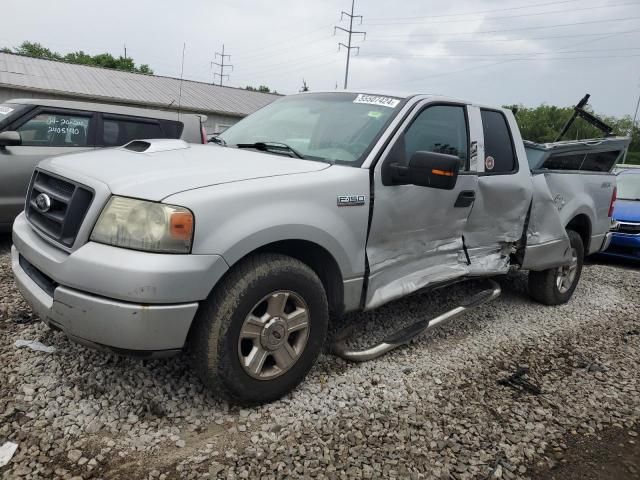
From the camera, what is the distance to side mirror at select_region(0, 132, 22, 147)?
5.05m

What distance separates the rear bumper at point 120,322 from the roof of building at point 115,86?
50.1 ft

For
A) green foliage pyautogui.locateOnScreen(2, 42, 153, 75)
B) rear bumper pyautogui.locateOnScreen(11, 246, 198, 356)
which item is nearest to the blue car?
rear bumper pyautogui.locateOnScreen(11, 246, 198, 356)

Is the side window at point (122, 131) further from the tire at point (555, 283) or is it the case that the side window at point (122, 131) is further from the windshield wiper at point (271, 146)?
the tire at point (555, 283)

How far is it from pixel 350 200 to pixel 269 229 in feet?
1.94

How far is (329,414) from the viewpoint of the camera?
2590 mm

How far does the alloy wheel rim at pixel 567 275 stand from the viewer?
4.88 metres

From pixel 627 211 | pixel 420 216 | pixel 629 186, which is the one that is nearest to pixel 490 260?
pixel 420 216

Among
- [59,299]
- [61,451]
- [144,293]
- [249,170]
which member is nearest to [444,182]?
[249,170]

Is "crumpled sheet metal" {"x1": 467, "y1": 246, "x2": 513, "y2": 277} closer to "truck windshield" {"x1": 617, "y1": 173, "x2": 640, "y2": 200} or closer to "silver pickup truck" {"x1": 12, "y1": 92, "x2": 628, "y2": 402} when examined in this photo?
"silver pickup truck" {"x1": 12, "y1": 92, "x2": 628, "y2": 402}

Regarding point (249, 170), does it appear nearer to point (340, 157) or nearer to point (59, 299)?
point (340, 157)

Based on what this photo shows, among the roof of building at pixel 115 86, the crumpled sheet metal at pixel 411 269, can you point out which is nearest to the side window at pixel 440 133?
the crumpled sheet metal at pixel 411 269

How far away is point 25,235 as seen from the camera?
266 centimetres

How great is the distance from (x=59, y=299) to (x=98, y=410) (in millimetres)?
637

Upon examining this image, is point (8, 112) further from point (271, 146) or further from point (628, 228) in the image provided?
point (628, 228)
